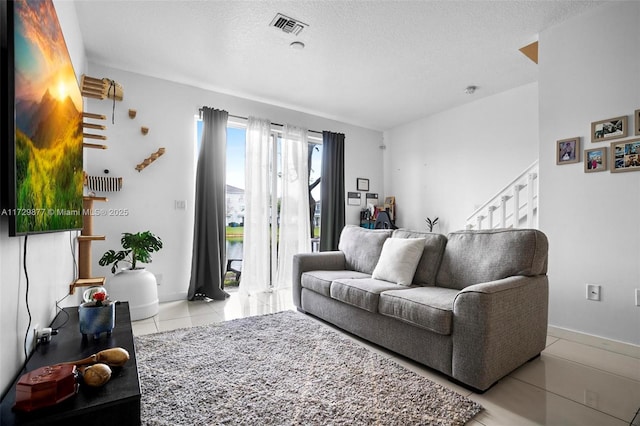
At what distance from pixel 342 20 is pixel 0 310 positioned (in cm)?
281

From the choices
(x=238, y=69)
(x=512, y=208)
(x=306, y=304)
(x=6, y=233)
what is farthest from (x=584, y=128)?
(x=6, y=233)

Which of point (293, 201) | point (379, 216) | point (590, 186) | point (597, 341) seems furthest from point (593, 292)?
point (293, 201)

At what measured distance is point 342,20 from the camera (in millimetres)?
2670

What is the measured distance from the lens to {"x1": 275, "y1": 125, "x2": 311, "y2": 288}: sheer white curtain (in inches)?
178

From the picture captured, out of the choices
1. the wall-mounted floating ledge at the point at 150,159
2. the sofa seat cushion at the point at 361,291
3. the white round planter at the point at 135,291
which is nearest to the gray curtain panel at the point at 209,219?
the wall-mounted floating ledge at the point at 150,159

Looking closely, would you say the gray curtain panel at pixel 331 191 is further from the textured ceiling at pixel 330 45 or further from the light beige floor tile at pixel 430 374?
the light beige floor tile at pixel 430 374

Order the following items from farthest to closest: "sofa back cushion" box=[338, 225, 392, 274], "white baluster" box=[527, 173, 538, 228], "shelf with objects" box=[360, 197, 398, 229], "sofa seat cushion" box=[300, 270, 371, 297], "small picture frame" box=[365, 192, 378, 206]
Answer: "small picture frame" box=[365, 192, 378, 206] < "shelf with objects" box=[360, 197, 398, 229] < "white baluster" box=[527, 173, 538, 228] < "sofa back cushion" box=[338, 225, 392, 274] < "sofa seat cushion" box=[300, 270, 371, 297]

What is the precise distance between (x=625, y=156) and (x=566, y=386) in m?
1.76

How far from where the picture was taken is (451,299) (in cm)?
204

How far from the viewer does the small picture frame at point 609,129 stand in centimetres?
240

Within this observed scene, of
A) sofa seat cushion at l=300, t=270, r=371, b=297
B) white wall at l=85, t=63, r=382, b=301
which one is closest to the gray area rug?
sofa seat cushion at l=300, t=270, r=371, b=297

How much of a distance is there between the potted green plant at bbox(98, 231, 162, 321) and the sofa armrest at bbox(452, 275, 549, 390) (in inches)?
108

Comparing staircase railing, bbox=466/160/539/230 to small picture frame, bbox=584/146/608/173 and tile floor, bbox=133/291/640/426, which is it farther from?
tile floor, bbox=133/291/640/426

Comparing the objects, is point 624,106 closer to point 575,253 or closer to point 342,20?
point 575,253
